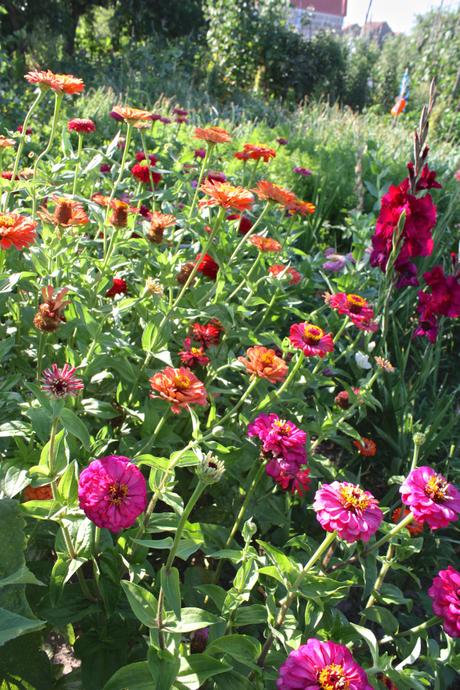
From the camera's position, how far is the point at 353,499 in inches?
37.5

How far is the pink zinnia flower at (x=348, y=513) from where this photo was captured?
93cm

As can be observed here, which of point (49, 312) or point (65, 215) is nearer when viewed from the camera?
point (49, 312)

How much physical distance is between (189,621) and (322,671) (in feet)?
0.73

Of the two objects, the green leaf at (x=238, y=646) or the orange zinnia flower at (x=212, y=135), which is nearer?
the green leaf at (x=238, y=646)

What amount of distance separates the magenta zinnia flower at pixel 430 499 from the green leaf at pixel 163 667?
1.60 ft

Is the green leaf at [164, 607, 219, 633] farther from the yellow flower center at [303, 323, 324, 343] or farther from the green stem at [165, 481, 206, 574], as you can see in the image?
the yellow flower center at [303, 323, 324, 343]

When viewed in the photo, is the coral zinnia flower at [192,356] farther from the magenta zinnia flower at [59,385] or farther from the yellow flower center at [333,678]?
the yellow flower center at [333,678]

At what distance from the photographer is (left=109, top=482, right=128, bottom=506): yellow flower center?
0.92m

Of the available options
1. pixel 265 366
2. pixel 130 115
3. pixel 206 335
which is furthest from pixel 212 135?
pixel 265 366

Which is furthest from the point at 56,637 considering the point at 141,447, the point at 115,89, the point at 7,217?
the point at 115,89

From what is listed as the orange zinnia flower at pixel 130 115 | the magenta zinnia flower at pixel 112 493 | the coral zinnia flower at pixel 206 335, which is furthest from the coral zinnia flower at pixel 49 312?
the orange zinnia flower at pixel 130 115

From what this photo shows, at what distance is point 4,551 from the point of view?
3.07 ft

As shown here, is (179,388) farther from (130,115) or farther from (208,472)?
(130,115)

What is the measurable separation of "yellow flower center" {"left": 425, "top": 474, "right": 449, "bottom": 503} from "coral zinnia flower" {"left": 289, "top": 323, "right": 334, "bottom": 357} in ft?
1.53
